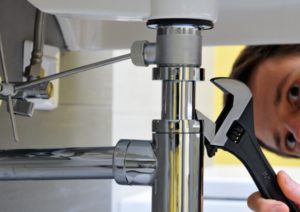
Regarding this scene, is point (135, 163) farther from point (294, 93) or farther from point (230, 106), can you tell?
point (294, 93)

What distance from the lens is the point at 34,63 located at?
2.13 ft

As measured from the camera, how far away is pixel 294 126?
1.18m

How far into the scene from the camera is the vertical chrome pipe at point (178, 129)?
1.29 feet

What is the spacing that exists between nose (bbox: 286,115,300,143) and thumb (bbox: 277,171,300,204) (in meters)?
0.68

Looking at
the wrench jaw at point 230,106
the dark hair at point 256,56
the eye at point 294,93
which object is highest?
the dark hair at point 256,56

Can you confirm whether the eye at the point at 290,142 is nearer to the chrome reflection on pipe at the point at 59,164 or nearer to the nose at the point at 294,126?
the nose at the point at 294,126

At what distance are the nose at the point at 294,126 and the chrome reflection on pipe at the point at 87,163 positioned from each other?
32.3 inches

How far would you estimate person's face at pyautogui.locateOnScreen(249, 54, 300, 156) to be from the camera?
118 cm

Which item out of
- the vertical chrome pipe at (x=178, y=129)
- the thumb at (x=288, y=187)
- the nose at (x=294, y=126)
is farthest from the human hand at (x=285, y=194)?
the nose at (x=294, y=126)

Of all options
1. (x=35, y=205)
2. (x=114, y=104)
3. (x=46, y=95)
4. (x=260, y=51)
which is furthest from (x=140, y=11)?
(x=260, y=51)

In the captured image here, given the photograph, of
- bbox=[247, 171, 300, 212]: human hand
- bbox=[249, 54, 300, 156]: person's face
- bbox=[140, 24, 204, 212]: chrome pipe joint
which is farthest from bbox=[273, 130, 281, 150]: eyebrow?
bbox=[140, 24, 204, 212]: chrome pipe joint

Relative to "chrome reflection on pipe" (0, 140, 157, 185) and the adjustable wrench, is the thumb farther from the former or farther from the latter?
"chrome reflection on pipe" (0, 140, 157, 185)

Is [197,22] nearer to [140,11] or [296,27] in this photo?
[140,11]

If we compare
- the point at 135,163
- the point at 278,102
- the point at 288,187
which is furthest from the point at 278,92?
the point at 135,163
